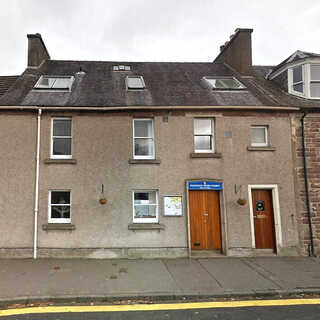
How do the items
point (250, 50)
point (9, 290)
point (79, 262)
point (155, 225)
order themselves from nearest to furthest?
point (9, 290)
point (79, 262)
point (155, 225)
point (250, 50)

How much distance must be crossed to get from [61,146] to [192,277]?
6.63m

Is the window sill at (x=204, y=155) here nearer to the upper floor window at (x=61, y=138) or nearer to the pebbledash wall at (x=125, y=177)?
the pebbledash wall at (x=125, y=177)

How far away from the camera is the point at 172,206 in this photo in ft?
30.3

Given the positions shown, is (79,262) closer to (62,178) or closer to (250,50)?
(62,178)

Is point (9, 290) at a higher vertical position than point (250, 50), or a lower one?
lower

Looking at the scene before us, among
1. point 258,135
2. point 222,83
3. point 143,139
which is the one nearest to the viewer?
point 143,139

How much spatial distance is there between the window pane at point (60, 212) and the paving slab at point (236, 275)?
5.14 metres

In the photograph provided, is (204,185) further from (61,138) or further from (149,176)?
(61,138)

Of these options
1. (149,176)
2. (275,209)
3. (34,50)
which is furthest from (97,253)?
(34,50)

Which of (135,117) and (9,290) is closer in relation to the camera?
(9,290)

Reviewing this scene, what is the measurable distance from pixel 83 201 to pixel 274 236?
7.38 meters

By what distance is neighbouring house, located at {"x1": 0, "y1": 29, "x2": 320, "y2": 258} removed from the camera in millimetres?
8984

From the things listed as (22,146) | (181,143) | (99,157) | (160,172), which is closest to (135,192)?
(160,172)

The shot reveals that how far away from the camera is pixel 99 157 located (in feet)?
30.8
